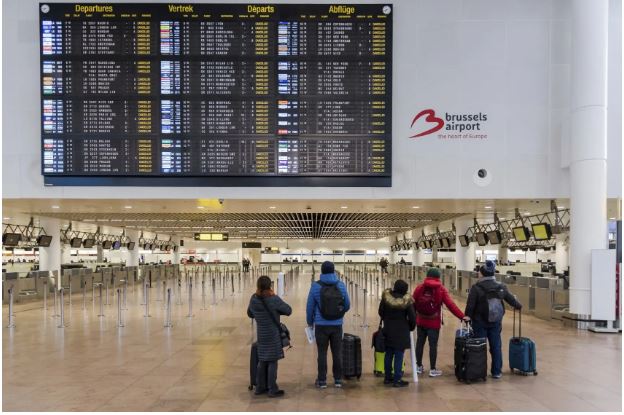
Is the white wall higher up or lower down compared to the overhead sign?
higher up

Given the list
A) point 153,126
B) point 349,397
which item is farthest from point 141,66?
point 349,397

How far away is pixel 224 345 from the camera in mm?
10359

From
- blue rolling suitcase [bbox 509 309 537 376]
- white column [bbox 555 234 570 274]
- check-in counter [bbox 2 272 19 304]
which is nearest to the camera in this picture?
blue rolling suitcase [bbox 509 309 537 376]

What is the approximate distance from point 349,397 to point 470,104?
8.13 m

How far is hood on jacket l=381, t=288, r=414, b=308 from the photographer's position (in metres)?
6.95

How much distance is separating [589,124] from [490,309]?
657 cm

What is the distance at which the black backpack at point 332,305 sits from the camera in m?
6.77

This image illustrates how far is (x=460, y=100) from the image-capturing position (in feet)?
40.4

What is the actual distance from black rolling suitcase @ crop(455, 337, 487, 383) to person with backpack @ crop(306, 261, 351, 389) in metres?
1.70

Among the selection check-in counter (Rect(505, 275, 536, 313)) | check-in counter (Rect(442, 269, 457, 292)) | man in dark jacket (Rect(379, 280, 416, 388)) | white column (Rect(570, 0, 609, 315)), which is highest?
white column (Rect(570, 0, 609, 315))

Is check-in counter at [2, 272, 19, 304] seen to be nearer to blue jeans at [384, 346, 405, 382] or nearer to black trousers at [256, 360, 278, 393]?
black trousers at [256, 360, 278, 393]

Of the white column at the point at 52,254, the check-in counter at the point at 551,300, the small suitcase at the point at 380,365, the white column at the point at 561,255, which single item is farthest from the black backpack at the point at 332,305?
the white column at the point at 561,255

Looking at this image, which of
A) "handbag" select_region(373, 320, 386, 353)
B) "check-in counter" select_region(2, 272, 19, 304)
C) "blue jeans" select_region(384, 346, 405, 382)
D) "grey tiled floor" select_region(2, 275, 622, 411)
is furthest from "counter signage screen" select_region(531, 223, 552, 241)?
"check-in counter" select_region(2, 272, 19, 304)

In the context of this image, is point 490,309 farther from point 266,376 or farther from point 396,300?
point 266,376
